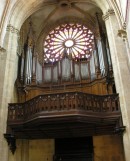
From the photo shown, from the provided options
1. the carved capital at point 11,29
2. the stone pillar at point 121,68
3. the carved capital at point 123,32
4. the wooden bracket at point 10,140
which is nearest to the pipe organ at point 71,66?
the carved capital at point 11,29

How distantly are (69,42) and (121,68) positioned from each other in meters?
5.81

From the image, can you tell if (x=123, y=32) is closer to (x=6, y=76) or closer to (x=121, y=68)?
(x=121, y=68)

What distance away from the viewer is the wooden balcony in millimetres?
9141

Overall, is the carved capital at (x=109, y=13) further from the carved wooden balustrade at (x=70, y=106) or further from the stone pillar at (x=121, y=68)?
the carved wooden balustrade at (x=70, y=106)

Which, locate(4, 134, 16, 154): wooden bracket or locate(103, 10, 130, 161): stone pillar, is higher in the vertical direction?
locate(103, 10, 130, 161): stone pillar

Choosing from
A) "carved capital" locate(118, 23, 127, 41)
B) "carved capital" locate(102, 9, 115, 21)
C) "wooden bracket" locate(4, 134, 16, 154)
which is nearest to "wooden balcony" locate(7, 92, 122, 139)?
"wooden bracket" locate(4, 134, 16, 154)

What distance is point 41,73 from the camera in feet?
43.9

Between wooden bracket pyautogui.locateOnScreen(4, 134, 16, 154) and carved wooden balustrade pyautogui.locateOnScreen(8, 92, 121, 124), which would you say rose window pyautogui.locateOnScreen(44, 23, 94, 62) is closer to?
carved wooden balustrade pyautogui.locateOnScreen(8, 92, 121, 124)

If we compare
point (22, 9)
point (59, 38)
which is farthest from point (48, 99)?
point (59, 38)

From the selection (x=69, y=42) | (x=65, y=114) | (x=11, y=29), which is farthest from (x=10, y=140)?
(x=69, y=42)

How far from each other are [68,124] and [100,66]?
14.2ft

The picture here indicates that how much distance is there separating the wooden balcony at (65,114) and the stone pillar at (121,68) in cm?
35

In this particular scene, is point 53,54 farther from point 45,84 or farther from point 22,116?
point 22,116

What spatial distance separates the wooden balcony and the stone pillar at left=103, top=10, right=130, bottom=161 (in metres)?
0.35
